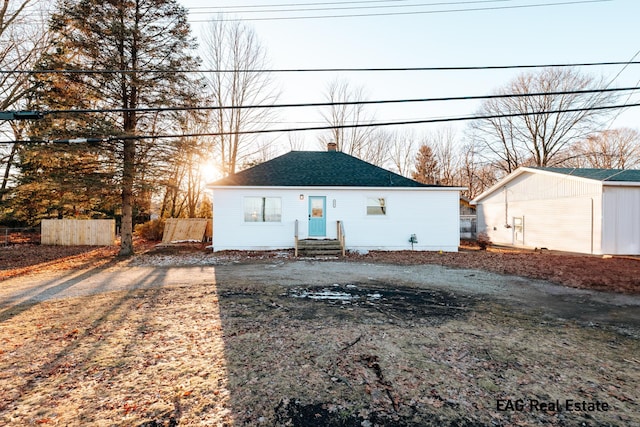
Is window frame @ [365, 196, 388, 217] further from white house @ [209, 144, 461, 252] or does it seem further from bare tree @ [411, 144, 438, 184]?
bare tree @ [411, 144, 438, 184]

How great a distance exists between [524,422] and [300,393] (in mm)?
1877

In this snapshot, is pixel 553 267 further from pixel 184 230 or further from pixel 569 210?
pixel 184 230

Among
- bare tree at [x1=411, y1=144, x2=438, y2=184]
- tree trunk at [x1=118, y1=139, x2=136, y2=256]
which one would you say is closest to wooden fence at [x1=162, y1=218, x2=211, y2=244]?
tree trunk at [x1=118, y1=139, x2=136, y2=256]

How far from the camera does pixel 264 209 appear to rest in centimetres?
1395

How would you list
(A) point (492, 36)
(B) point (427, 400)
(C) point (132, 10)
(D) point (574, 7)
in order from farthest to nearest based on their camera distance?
(C) point (132, 10)
(A) point (492, 36)
(D) point (574, 7)
(B) point (427, 400)

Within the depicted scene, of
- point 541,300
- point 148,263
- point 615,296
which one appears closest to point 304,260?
point 148,263

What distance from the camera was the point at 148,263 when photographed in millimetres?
10938

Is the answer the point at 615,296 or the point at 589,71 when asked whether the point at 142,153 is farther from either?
the point at 589,71

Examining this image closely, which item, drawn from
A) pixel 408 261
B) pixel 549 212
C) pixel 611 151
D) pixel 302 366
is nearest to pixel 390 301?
pixel 302 366

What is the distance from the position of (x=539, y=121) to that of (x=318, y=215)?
78.9 feet

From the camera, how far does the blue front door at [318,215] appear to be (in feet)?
46.2

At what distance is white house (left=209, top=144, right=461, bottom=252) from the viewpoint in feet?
45.2

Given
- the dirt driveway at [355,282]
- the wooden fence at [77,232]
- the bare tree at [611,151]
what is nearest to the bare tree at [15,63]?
the wooden fence at [77,232]

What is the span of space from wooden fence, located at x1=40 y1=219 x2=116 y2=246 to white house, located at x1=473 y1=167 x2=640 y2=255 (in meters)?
23.4
